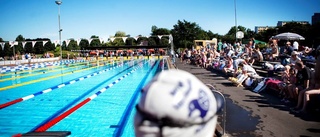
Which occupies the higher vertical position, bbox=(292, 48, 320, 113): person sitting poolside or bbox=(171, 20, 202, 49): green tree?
bbox=(171, 20, 202, 49): green tree

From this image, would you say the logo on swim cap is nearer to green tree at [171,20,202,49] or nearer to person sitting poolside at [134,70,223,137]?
person sitting poolside at [134,70,223,137]

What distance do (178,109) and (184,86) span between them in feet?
0.33

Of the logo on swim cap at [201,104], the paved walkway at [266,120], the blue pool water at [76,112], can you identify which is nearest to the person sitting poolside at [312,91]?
the paved walkway at [266,120]

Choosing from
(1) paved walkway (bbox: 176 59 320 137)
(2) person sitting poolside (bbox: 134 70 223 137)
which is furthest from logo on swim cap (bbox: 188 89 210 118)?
(1) paved walkway (bbox: 176 59 320 137)

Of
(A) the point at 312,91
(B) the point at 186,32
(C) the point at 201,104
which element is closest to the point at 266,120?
(A) the point at 312,91

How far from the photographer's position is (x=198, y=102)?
2.84 ft

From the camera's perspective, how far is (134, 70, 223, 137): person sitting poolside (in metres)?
0.82

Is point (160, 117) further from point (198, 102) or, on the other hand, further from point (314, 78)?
point (314, 78)

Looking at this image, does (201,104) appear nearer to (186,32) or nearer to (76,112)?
(76,112)

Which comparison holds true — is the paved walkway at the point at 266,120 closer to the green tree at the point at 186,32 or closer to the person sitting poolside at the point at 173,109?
the person sitting poolside at the point at 173,109

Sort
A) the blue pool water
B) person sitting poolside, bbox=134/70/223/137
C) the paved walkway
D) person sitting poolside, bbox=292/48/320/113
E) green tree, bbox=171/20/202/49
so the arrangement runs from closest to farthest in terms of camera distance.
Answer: person sitting poolside, bbox=134/70/223/137 < the paved walkway < person sitting poolside, bbox=292/48/320/113 < the blue pool water < green tree, bbox=171/20/202/49

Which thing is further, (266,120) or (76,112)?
(76,112)

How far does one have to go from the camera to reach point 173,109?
32.3 inches

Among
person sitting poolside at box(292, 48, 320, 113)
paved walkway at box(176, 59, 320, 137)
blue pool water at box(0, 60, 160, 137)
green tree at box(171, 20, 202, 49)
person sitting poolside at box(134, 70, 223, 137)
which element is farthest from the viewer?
green tree at box(171, 20, 202, 49)
